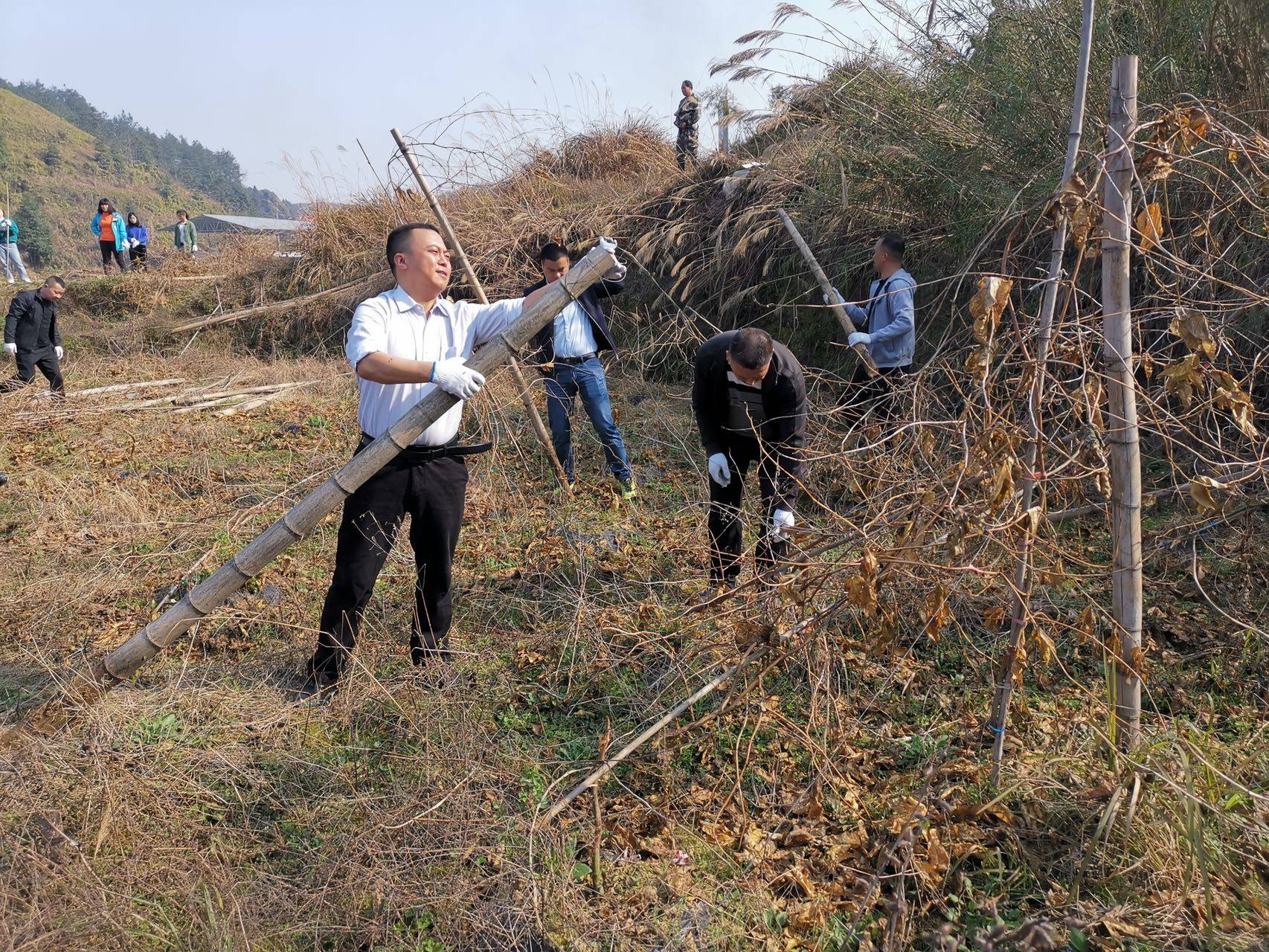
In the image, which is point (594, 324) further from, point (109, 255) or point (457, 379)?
point (109, 255)

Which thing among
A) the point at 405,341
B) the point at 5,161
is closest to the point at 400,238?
the point at 405,341

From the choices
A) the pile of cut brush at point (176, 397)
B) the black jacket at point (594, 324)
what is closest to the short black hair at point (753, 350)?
the black jacket at point (594, 324)

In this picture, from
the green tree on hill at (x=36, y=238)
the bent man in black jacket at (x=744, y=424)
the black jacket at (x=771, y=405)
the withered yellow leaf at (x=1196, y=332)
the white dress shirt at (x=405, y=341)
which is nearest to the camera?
the withered yellow leaf at (x=1196, y=332)

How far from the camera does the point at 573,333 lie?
5.31 meters

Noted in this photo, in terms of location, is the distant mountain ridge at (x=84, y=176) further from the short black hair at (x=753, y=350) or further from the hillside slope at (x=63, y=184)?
the short black hair at (x=753, y=350)

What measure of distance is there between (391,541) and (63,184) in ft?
184

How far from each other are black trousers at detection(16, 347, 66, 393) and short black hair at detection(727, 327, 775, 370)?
790cm

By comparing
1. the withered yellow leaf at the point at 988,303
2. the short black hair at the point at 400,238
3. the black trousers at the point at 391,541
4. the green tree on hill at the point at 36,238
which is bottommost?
the black trousers at the point at 391,541

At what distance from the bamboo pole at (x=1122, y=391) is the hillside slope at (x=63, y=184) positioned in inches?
1484

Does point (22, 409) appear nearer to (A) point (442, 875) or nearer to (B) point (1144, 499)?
(A) point (442, 875)

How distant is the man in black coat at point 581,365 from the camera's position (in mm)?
5289

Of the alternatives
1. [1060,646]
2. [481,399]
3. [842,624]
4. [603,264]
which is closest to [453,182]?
[481,399]

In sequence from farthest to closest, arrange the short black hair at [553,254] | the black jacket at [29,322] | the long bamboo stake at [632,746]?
the black jacket at [29,322] < the short black hair at [553,254] < the long bamboo stake at [632,746]

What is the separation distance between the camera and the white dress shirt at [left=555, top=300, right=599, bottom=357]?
5.29 meters
